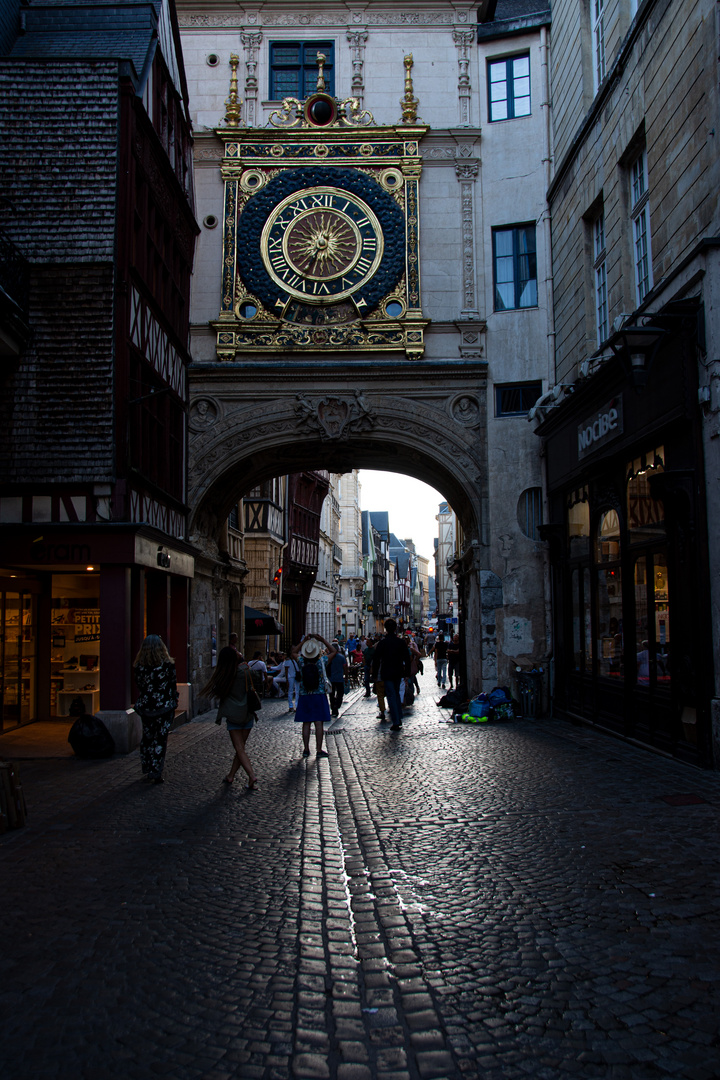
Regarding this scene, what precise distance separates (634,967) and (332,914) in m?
1.70

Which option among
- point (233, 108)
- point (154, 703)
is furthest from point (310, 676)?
point (233, 108)

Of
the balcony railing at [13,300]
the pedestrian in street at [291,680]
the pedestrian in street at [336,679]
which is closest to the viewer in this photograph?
the balcony railing at [13,300]

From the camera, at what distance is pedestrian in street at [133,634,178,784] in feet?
29.8

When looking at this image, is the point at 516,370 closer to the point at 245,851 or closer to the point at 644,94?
the point at 644,94

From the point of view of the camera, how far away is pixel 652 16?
10.6 meters

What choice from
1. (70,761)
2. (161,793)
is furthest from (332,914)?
(70,761)

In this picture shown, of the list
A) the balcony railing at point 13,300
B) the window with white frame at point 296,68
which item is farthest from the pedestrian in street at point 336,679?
the window with white frame at point 296,68

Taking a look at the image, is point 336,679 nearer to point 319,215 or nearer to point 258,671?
point 258,671

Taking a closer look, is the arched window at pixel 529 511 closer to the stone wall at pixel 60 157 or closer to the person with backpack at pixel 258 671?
the person with backpack at pixel 258 671

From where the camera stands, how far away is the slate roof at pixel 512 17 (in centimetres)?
1755

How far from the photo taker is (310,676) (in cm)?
1084

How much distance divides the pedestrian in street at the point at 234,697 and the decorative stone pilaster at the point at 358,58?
13881 millimetres

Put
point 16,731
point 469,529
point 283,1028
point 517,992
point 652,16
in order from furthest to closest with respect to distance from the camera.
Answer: point 469,529
point 16,731
point 652,16
point 517,992
point 283,1028

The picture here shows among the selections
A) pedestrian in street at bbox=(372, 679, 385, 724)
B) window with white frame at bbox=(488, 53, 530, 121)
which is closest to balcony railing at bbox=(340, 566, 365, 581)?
window with white frame at bbox=(488, 53, 530, 121)
